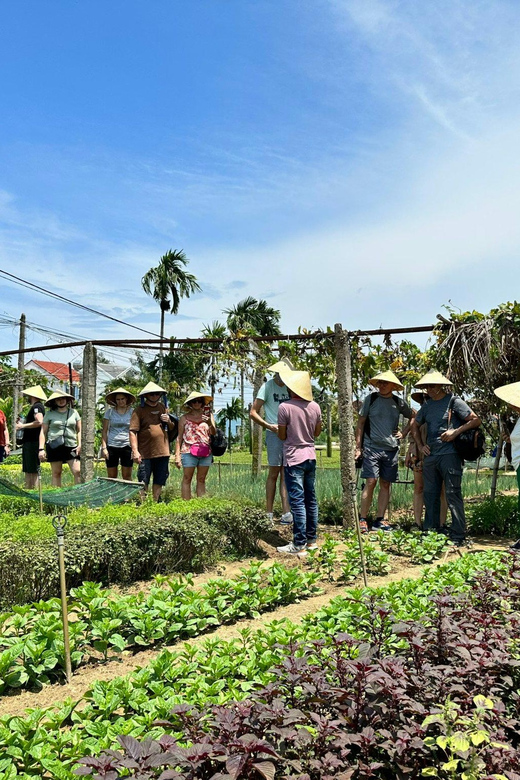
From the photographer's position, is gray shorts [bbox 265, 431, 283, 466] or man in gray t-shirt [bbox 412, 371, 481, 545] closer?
man in gray t-shirt [bbox 412, 371, 481, 545]

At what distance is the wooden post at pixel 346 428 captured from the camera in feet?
23.8

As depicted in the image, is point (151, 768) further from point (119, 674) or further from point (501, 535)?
point (501, 535)

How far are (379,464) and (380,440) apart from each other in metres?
0.28

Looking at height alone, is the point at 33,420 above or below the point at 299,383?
below

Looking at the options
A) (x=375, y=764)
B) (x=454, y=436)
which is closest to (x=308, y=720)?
(x=375, y=764)

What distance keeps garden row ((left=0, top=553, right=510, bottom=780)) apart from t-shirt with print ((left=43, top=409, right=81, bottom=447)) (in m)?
5.07

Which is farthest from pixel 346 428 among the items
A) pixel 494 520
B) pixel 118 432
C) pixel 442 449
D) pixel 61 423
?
pixel 61 423

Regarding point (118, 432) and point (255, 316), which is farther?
point (255, 316)

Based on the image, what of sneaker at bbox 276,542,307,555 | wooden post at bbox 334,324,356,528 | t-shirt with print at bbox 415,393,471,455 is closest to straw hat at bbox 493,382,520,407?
t-shirt with print at bbox 415,393,471,455

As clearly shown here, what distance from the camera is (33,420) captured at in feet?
27.9

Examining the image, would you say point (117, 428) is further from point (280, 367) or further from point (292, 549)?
point (292, 549)

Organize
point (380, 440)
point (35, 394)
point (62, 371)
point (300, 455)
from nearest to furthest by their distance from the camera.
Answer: point (300, 455), point (380, 440), point (35, 394), point (62, 371)

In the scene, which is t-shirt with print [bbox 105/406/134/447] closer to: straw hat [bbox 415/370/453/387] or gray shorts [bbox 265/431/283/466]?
gray shorts [bbox 265/431/283/466]

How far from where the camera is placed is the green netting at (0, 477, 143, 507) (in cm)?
650
